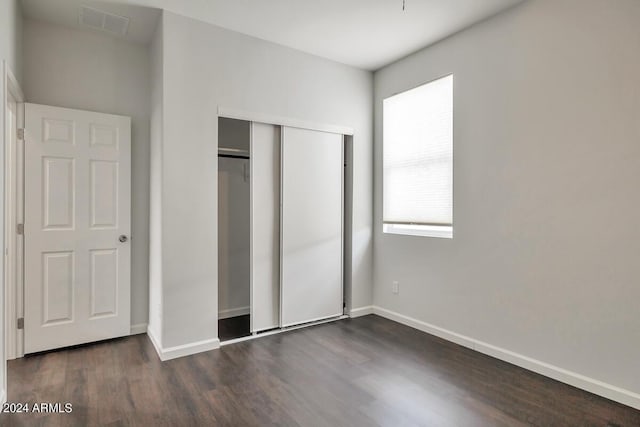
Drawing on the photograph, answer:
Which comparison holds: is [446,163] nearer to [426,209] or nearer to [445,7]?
[426,209]

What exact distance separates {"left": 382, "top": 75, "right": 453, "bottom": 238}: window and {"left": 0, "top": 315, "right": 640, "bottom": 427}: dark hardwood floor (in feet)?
3.95

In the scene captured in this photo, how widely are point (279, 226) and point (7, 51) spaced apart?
7.75 feet

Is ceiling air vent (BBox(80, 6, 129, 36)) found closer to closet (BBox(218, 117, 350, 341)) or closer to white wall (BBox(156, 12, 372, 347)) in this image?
white wall (BBox(156, 12, 372, 347))

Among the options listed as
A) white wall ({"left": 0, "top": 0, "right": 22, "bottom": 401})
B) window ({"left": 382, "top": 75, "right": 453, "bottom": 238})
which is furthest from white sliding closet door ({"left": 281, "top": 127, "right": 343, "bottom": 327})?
white wall ({"left": 0, "top": 0, "right": 22, "bottom": 401})

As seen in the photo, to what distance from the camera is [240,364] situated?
282 cm

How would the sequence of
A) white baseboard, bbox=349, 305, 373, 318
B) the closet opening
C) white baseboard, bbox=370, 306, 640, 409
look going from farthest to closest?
white baseboard, bbox=349, 305, 373, 318 < the closet opening < white baseboard, bbox=370, 306, 640, 409

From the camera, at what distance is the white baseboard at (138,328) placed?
136 inches

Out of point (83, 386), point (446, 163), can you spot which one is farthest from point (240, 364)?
point (446, 163)

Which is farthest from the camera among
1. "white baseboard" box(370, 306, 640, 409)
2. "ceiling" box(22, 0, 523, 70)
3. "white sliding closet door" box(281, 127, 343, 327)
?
"white sliding closet door" box(281, 127, 343, 327)

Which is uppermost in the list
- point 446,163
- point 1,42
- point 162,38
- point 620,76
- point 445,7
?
point 445,7

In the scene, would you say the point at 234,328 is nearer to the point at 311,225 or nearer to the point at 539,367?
the point at 311,225

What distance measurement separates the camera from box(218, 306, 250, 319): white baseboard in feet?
13.0

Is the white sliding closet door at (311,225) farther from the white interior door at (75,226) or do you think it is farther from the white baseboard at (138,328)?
the white interior door at (75,226)

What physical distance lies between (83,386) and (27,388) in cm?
34
